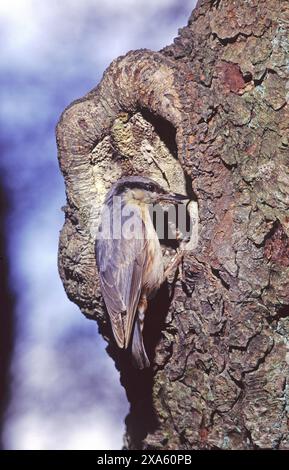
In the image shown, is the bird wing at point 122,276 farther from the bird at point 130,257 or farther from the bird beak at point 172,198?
the bird beak at point 172,198

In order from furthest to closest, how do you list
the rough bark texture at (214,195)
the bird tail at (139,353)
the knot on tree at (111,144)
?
the bird tail at (139,353) → the knot on tree at (111,144) → the rough bark texture at (214,195)

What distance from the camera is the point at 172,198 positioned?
8.70 feet

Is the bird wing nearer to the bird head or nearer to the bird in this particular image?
the bird

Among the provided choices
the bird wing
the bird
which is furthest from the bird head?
the bird wing

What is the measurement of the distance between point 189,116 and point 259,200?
43 cm

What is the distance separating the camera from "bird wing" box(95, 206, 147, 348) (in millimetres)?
2553

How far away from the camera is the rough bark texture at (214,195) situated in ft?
7.18

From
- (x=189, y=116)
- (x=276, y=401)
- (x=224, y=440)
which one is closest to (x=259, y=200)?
(x=189, y=116)

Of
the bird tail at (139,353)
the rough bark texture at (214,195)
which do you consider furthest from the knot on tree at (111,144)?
the bird tail at (139,353)

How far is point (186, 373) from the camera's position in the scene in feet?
7.98

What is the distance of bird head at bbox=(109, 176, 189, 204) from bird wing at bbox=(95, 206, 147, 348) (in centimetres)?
16

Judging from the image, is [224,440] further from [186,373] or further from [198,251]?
[198,251]

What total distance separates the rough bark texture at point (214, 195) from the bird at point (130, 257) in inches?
2.8

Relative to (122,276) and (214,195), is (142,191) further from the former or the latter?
(214,195)
